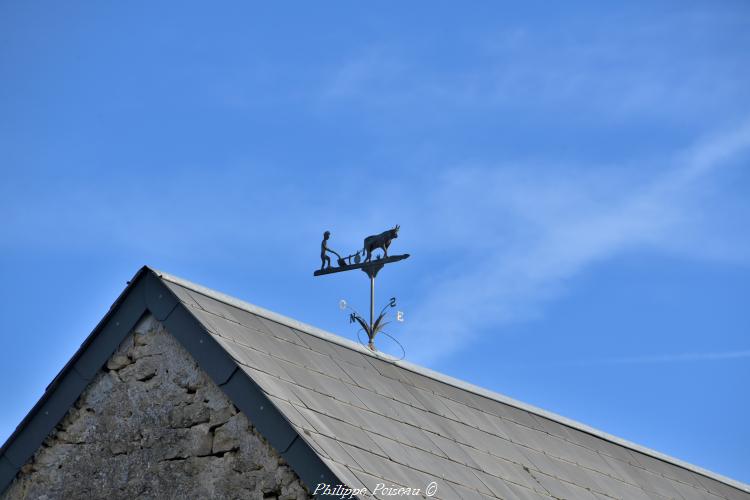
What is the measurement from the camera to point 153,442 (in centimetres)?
915

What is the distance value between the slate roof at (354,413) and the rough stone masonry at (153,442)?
0.42ft

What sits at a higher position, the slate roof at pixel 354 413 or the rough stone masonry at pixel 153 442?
the slate roof at pixel 354 413

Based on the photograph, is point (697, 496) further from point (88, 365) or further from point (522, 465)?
point (88, 365)

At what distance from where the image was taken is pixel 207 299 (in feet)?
32.3

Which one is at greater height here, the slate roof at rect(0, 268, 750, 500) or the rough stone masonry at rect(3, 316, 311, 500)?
the slate roof at rect(0, 268, 750, 500)

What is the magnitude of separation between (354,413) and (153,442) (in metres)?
1.32

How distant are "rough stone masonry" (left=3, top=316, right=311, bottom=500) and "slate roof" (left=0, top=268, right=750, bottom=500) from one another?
0.13 meters

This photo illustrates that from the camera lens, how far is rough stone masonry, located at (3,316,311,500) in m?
8.66

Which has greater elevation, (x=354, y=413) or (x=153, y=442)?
(x=354, y=413)

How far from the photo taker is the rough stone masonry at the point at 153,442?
8.66 meters

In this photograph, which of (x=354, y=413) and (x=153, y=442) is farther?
(x=354, y=413)

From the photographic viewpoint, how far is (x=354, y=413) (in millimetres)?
9375

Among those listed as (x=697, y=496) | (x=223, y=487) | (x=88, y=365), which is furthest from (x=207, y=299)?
(x=697, y=496)

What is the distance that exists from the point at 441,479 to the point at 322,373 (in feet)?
4.02
